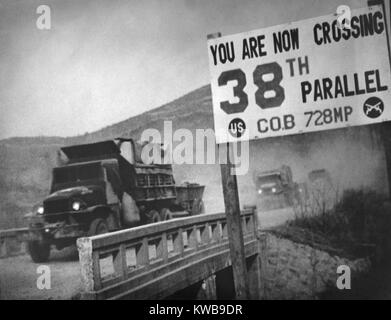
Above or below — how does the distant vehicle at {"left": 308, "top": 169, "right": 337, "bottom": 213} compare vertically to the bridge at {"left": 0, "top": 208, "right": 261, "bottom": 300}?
above

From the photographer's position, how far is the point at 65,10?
592 cm

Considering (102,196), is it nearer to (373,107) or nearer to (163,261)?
(163,261)

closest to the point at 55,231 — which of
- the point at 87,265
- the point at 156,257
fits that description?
the point at 156,257

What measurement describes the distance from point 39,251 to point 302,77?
4.17 metres

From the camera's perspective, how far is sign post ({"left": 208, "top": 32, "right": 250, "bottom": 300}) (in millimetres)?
4184

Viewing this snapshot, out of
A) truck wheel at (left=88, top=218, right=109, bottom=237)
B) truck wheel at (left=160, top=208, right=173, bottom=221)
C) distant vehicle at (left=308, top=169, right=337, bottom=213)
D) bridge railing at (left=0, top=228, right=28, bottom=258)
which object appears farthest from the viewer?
truck wheel at (left=160, top=208, right=173, bottom=221)

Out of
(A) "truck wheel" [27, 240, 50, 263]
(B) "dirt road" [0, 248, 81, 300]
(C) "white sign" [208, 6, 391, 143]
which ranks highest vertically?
(C) "white sign" [208, 6, 391, 143]

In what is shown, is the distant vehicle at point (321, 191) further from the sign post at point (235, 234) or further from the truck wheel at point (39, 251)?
the truck wheel at point (39, 251)

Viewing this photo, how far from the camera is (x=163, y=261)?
4969 mm

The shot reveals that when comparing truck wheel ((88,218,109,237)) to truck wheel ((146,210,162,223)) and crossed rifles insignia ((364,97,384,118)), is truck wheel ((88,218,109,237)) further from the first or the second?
crossed rifles insignia ((364,97,384,118))

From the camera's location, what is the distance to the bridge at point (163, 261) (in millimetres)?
4258

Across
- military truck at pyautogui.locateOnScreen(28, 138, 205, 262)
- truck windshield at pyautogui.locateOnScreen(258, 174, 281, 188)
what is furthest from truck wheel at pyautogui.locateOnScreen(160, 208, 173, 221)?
truck windshield at pyautogui.locateOnScreen(258, 174, 281, 188)

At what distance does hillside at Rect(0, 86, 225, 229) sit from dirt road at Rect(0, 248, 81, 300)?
1.91 ft
